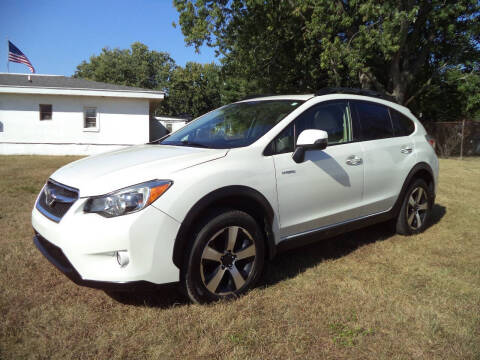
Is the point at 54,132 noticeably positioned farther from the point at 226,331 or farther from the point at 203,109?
the point at 203,109

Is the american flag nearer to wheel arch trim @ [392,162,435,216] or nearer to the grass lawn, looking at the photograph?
the grass lawn

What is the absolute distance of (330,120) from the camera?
3820 millimetres

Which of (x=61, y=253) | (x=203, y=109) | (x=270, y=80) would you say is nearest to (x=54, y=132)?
(x=270, y=80)

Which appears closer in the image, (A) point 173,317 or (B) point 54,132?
(A) point 173,317

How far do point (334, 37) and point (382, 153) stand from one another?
42.9 ft

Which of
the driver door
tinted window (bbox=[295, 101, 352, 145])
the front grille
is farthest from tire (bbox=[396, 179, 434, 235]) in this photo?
the front grille

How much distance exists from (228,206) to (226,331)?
0.94 m

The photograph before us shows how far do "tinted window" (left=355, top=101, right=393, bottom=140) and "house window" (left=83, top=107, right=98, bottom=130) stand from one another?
56.5 ft

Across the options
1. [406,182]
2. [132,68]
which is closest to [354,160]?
[406,182]

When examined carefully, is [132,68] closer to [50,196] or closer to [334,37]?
[334,37]

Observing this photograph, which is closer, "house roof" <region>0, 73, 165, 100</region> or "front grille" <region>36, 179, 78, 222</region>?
"front grille" <region>36, 179, 78, 222</region>

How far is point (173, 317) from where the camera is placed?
2707 millimetres

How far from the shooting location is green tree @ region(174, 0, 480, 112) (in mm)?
13562

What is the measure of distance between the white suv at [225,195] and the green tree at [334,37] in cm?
1041
